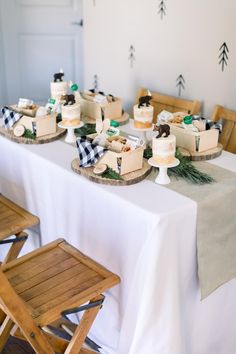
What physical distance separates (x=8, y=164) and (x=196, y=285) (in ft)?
3.14

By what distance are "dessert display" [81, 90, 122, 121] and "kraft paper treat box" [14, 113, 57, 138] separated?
0.24m

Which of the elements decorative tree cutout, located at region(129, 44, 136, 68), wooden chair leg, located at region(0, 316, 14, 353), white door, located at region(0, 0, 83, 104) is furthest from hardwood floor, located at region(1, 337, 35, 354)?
white door, located at region(0, 0, 83, 104)

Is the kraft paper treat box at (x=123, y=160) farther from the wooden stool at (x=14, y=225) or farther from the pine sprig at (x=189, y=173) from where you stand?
the wooden stool at (x=14, y=225)

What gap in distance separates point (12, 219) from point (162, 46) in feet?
5.01

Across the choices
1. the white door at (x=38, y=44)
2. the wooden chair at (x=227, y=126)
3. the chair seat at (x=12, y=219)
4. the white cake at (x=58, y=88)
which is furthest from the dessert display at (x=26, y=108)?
the white door at (x=38, y=44)

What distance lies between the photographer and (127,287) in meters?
1.44

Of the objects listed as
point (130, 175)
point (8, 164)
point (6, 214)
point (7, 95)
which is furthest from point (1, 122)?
point (7, 95)

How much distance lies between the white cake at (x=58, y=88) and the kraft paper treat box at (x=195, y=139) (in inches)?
26.0

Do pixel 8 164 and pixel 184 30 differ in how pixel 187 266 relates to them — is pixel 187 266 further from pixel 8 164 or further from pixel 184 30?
pixel 184 30

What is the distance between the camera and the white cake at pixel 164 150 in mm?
1357

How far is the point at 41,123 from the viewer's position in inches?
71.2

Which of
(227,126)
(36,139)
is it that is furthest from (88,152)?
(227,126)

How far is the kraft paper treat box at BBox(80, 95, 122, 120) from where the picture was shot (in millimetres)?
2021

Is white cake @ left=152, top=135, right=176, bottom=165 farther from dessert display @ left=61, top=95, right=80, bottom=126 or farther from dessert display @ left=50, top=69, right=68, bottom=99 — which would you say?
dessert display @ left=50, top=69, right=68, bottom=99
